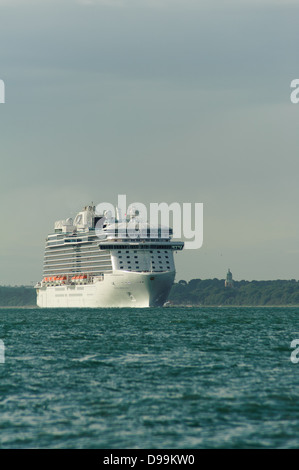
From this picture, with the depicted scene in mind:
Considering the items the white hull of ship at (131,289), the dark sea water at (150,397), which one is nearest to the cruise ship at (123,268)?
the white hull of ship at (131,289)

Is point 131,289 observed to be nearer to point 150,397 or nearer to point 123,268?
point 123,268

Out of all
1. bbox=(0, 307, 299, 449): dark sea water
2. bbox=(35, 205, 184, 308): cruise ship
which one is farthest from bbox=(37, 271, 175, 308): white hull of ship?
bbox=(0, 307, 299, 449): dark sea water

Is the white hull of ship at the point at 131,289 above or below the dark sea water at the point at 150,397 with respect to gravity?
above

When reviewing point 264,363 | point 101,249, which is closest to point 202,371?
point 264,363

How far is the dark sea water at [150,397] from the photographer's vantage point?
1012 inches

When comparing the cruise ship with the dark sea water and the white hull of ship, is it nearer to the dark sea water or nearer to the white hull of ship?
the white hull of ship

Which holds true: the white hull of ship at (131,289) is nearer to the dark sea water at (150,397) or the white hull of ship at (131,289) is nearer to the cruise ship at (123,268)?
the cruise ship at (123,268)

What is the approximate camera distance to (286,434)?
25.9 metres

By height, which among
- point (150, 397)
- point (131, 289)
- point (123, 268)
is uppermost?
point (123, 268)

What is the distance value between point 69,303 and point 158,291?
32.1 m

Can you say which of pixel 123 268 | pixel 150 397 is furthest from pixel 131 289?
pixel 150 397

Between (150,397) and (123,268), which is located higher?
(123,268)

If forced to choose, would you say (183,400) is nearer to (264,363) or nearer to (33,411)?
(33,411)

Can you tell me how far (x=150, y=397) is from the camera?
32812mm
